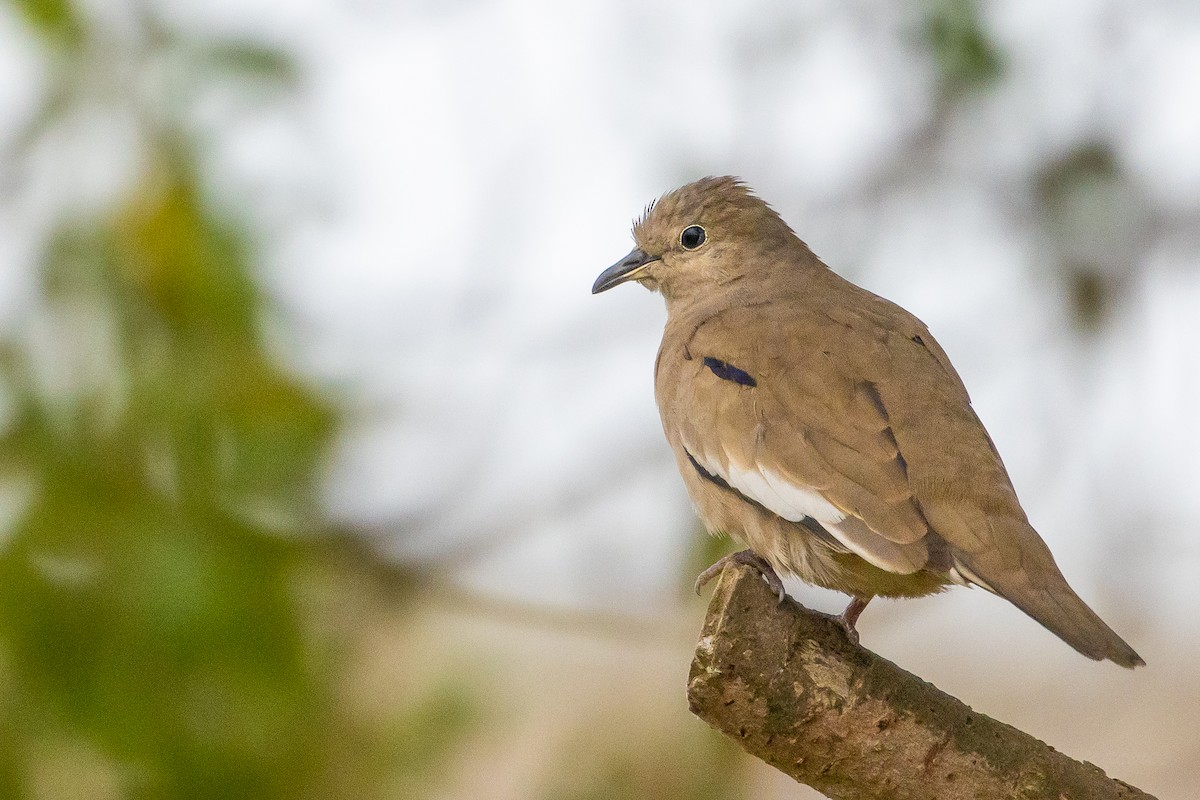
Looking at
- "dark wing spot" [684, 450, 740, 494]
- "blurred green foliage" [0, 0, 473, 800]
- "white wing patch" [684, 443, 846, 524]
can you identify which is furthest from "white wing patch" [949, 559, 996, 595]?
"blurred green foliage" [0, 0, 473, 800]

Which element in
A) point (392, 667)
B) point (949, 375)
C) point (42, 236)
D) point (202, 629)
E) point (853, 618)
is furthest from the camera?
point (392, 667)

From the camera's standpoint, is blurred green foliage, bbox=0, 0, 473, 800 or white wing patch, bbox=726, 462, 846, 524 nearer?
white wing patch, bbox=726, 462, 846, 524

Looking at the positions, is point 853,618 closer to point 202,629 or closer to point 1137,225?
point 202,629

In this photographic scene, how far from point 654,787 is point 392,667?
1.24 metres

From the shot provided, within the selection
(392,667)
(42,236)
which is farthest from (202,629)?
(42,236)

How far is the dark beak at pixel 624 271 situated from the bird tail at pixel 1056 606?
267 centimetres

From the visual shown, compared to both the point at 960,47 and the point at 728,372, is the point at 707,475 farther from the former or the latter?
the point at 960,47

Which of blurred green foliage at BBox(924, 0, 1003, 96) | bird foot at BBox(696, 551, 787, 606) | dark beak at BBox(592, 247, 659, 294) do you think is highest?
blurred green foliage at BBox(924, 0, 1003, 96)

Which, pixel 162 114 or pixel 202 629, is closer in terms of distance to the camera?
pixel 202 629

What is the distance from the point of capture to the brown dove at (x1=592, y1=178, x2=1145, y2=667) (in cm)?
395

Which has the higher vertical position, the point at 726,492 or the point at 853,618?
the point at 726,492

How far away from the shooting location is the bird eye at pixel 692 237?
6297mm

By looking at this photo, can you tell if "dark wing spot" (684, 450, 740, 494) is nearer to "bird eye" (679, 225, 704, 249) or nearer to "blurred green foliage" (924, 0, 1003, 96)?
"bird eye" (679, 225, 704, 249)

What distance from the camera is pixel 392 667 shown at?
6211 millimetres
